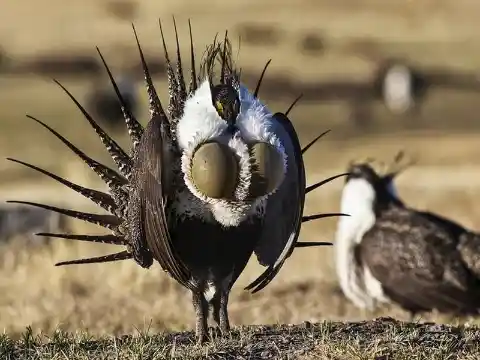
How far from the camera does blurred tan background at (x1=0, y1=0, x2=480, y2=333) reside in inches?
302

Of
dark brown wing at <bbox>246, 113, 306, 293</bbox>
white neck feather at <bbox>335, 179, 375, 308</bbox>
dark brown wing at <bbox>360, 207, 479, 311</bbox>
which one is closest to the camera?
dark brown wing at <bbox>246, 113, 306, 293</bbox>

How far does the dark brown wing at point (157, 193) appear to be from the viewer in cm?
451

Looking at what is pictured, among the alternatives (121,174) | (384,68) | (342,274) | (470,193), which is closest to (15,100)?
(384,68)

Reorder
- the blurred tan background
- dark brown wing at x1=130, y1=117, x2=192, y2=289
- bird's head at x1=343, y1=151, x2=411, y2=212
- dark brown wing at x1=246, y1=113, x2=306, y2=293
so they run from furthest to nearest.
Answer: bird's head at x1=343, y1=151, x2=411, y2=212
the blurred tan background
dark brown wing at x1=246, y1=113, x2=306, y2=293
dark brown wing at x1=130, y1=117, x2=192, y2=289

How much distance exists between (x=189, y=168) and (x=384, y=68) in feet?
57.3

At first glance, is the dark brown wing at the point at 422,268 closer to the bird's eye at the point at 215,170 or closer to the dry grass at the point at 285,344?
the dry grass at the point at 285,344

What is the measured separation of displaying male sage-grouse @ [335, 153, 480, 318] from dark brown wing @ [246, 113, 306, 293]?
10.4 feet

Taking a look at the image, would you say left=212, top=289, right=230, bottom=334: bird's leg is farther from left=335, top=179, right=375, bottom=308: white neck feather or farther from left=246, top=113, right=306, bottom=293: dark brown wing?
left=335, top=179, right=375, bottom=308: white neck feather

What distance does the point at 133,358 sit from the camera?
4.39 meters

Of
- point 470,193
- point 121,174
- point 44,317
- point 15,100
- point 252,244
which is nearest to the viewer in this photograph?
point 252,244

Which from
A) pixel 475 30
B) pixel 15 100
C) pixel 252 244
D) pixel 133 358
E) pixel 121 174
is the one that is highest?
pixel 475 30

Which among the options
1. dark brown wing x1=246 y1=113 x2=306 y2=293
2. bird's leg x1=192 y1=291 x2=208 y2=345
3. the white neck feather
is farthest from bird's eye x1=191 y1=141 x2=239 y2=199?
the white neck feather

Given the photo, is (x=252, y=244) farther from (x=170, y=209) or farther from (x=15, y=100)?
(x=15, y=100)

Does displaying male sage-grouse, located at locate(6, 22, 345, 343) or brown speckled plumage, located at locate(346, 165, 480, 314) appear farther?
brown speckled plumage, located at locate(346, 165, 480, 314)
